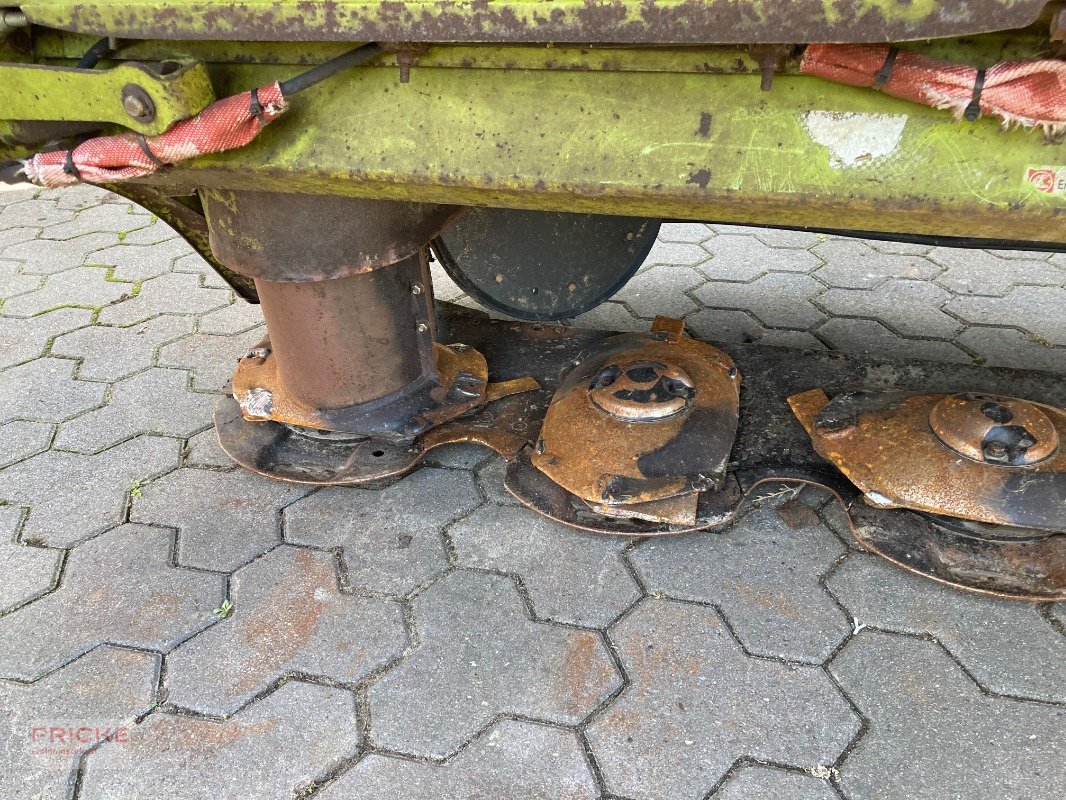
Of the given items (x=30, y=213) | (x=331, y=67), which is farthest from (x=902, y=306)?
(x=30, y=213)

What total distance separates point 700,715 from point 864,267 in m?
2.01

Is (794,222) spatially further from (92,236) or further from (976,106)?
(92,236)

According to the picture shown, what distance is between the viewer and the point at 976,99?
0.82m

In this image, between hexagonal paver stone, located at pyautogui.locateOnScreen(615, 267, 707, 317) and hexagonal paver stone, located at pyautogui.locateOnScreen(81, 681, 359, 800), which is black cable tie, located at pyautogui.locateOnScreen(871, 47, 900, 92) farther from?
hexagonal paver stone, located at pyautogui.locateOnScreen(615, 267, 707, 317)

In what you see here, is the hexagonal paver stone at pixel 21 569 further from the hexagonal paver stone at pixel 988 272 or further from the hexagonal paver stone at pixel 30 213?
the hexagonal paver stone at pixel 988 272

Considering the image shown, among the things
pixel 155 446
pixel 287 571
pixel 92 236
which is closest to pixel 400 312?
pixel 287 571

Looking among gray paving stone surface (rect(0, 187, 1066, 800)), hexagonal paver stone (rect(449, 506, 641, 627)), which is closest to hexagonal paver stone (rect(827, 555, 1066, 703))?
gray paving stone surface (rect(0, 187, 1066, 800))

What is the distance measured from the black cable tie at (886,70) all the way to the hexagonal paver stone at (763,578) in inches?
37.7

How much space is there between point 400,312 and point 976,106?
1.21m

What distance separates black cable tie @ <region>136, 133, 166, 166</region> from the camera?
106 cm

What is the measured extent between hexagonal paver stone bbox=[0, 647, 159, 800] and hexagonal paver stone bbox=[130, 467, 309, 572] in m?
0.26

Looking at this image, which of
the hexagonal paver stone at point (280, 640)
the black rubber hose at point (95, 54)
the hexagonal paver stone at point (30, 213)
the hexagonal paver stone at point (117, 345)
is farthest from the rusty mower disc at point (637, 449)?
the hexagonal paver stone at point (30, 213)

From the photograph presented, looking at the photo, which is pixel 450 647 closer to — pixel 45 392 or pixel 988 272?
pixel 45 392

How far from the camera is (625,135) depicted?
0.97m
